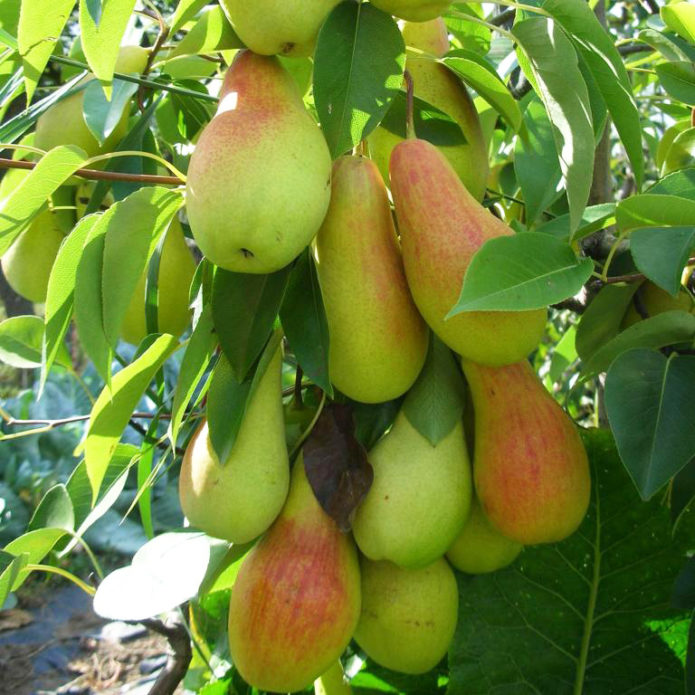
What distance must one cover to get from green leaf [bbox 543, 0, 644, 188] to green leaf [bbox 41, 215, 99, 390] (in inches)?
13.9

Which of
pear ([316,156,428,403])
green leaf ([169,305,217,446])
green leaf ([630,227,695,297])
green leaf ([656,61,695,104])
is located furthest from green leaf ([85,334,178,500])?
green leaf ([656,61,695,104])

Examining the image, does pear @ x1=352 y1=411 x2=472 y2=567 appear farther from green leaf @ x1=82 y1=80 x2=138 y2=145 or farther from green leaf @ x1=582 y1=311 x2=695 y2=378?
green leaf @ x1=82 y1=80 x2=138 y2=145

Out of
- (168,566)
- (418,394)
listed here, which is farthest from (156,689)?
(418,394)

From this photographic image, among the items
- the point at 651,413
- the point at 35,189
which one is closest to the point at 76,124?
the point at 35,189

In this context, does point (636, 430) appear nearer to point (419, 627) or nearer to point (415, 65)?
point (419, 627)

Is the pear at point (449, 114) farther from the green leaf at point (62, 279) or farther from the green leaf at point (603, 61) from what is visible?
the green leaf at point (62, 279)

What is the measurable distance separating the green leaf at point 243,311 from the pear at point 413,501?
0.13m

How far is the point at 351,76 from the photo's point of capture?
0.49 m

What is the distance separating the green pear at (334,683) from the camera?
756mm

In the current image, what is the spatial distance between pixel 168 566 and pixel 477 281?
0.37m

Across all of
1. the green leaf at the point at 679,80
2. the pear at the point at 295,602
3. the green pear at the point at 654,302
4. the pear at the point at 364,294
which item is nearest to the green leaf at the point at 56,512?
the pear at the point at 295,602

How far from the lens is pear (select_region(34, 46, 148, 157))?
2.35 feet

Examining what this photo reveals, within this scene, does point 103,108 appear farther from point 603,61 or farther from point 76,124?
point 603,61

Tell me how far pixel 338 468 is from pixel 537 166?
1.03 feet
